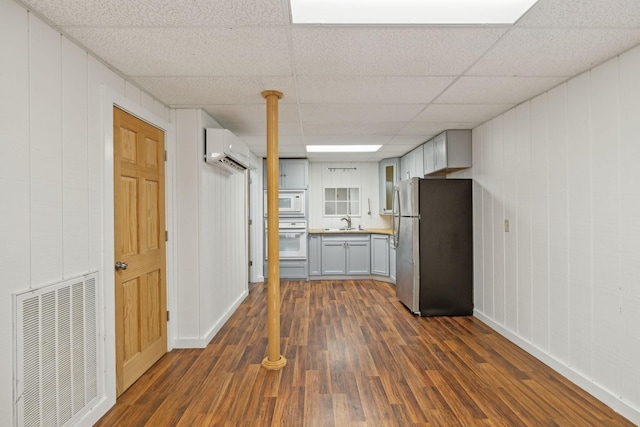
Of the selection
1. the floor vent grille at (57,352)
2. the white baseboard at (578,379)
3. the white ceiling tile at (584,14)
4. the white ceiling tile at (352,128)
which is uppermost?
the white ceiling tile at (352,128)

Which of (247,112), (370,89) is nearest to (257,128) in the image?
(247,112)

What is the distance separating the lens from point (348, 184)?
6980 millimetres

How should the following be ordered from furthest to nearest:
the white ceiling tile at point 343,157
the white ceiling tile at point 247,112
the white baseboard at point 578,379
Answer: the white ceiling tile at point 343,157 → the white ceiling tile at point 247,112 → the white baseboard at point 578,379

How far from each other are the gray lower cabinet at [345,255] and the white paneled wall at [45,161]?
4.36m

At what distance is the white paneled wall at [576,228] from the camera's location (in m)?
2.13

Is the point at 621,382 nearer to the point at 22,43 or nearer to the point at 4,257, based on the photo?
the point at 4,257

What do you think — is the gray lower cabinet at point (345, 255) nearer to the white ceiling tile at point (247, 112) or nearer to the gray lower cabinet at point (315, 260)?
the gray lower cabinet at point (315, 260)

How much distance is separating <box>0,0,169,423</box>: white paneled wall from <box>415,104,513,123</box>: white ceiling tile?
2.90 meters

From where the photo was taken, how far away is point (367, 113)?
3.48 meters

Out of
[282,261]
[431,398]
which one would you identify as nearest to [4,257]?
[431,398]

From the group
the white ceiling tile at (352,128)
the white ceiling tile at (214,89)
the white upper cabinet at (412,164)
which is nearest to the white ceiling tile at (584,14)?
the white ceiling tile at (214,89)

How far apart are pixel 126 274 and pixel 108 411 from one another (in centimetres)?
92

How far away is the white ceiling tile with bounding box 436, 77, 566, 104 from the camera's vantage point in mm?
2611

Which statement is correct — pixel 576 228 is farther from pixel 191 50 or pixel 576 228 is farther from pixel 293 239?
pixel 293 239
